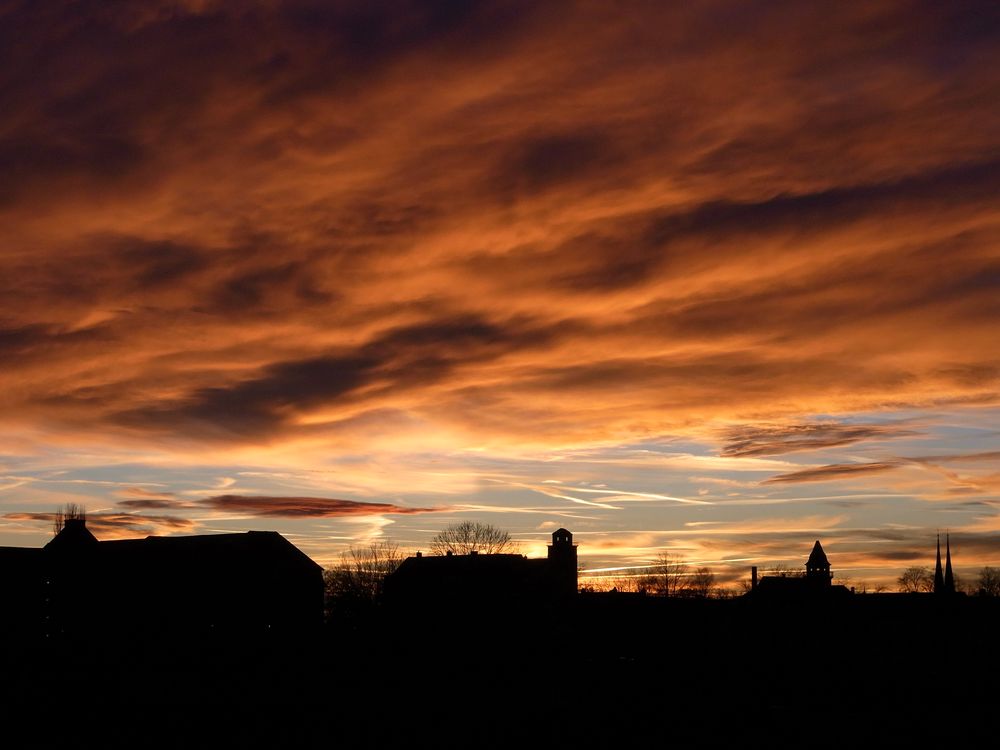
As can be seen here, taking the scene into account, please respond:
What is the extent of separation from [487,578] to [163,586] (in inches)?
1328

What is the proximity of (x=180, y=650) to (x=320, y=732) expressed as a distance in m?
34.0

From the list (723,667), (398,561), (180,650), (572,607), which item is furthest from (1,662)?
(398,561)

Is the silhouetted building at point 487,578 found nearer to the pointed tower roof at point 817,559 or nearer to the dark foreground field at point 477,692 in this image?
the dark foreground field at point 477,692

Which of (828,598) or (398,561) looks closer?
(828,598)

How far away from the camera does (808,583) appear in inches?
5143

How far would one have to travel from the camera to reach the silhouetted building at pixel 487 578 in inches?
3403

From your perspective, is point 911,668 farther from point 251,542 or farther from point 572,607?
point 251,542

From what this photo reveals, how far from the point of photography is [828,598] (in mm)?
117125

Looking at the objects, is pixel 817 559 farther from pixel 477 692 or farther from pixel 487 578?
pixel 477 692

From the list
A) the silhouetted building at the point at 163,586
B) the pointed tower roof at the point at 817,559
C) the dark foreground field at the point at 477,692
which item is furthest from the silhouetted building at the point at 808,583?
the silhouetted building at the point at 163,586

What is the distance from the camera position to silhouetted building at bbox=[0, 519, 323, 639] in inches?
3639

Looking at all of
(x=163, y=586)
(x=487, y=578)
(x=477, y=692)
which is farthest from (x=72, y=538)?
(x=477, y=692)

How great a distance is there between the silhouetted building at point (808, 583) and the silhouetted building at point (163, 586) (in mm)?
52588

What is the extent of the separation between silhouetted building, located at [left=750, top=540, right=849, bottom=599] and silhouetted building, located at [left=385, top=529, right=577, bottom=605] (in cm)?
2495
